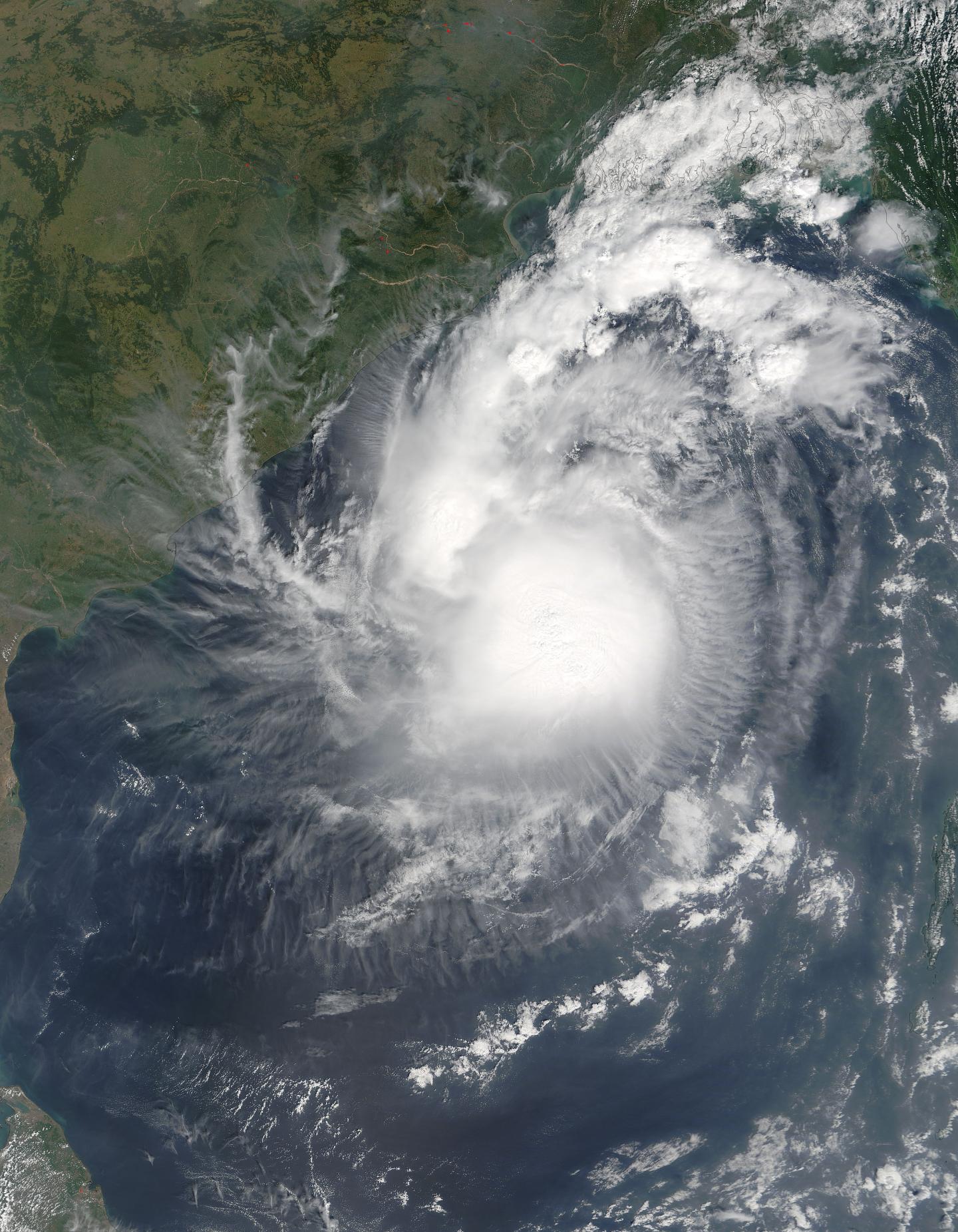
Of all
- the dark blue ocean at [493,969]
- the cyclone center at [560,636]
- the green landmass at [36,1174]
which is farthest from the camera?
the green landmass at [36,1174]

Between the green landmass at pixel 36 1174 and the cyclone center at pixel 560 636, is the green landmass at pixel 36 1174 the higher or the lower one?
the lower one

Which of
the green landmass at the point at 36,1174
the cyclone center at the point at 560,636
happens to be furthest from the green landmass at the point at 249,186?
the green landmass at the point at 36,1174

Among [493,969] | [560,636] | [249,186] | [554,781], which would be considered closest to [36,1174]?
[493,969]

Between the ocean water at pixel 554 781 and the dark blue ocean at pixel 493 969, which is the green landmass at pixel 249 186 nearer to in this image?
the ocean water at pixel 554 781

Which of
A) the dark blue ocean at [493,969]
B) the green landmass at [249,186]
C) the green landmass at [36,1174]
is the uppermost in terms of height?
the green landmass at [249,186]

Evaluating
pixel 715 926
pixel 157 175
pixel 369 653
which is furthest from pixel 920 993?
pixel 157 175

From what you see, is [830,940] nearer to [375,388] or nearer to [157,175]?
[375,388]
